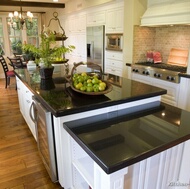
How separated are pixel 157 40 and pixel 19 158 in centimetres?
347

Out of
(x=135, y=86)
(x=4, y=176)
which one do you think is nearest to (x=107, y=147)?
(x=135, y=86)

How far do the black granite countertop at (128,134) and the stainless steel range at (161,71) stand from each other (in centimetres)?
152

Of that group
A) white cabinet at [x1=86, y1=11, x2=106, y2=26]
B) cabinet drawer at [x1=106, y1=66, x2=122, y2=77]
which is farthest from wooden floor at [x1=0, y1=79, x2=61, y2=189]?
white cabinet at [x1=86, y1=11, x2=106, y2=26]

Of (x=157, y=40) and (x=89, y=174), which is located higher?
(x=157, y=40)

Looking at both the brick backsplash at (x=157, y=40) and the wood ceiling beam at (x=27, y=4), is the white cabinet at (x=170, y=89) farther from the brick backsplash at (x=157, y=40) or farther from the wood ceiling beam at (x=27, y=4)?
the wood ceiling beam at (x=27, y=4)

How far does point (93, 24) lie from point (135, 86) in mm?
3441

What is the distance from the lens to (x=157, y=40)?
4164mm

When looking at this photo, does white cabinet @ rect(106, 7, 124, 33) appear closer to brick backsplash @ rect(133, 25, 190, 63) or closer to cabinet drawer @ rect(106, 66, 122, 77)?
brick backsplash @ rect(133, 25, 190, 63)

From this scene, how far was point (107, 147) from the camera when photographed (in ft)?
3.77

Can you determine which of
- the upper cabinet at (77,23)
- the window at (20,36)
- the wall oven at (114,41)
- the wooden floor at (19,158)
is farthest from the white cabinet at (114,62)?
the window at (20,36)

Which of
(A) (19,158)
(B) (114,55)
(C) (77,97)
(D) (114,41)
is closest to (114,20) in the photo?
(D) (114,41)

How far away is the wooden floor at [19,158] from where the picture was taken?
206 centimetres

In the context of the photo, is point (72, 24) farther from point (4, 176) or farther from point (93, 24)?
point (4, 176)

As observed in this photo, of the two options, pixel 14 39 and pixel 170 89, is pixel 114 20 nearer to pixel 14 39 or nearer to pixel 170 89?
pixel 170 89
